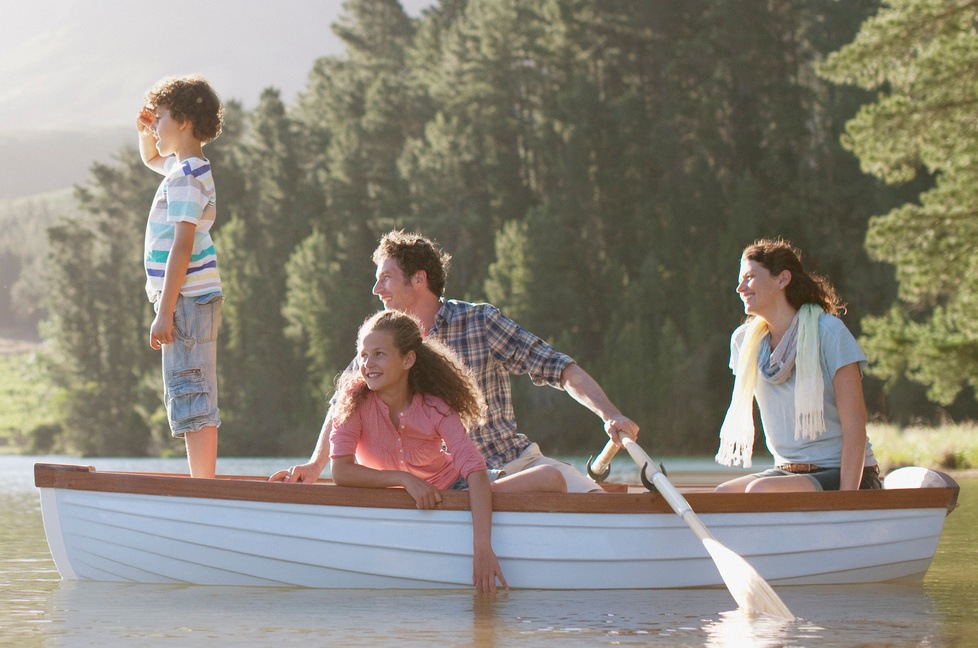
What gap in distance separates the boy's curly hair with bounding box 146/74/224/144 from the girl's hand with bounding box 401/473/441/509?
1886mm

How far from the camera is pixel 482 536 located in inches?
225

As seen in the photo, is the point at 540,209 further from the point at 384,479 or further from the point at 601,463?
the point at 384,479

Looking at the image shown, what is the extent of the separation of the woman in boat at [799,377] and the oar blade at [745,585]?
2.04ft

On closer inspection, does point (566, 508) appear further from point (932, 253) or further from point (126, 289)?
point (126, 289)

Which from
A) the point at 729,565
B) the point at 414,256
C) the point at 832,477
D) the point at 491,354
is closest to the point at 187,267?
the point at 414,256

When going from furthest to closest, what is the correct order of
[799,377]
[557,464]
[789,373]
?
[789,373] → [799,377] → [557,464]

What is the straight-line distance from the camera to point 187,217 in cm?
611

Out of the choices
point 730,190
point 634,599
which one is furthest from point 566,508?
point 730,190

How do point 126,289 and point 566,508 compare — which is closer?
point 566,508

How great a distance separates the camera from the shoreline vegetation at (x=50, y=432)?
19328 mm

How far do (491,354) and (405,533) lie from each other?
2.92 ft

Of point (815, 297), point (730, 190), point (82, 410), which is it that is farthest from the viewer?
point (82, 410)

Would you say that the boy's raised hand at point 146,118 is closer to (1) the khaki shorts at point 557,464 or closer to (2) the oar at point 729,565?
(1) the khaki shorts at point 557,464

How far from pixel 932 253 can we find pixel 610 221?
30.5 metres
